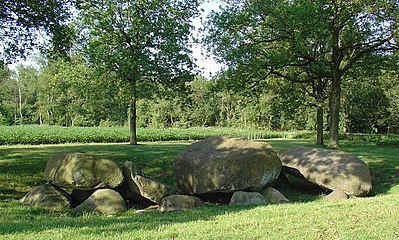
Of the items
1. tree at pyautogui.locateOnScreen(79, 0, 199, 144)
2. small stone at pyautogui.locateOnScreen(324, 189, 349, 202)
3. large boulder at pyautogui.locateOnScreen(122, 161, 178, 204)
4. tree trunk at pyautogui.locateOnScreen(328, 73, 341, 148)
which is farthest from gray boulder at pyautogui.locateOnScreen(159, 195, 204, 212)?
tree trunk at pyautogui.locateOnScreen(328, 73, 341, 148)

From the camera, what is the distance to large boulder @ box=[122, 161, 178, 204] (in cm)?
1155

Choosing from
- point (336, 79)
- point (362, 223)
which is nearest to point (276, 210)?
point (362, 223)

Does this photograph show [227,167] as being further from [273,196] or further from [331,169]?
[331,169]

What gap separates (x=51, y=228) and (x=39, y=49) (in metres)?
10.4

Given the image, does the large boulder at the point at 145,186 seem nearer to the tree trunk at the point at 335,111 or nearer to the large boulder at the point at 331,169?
the large boulder at the point at 331,169

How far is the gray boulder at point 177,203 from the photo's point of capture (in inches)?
414

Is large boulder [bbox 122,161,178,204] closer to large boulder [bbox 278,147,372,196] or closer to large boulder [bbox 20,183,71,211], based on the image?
large boulder [bbox 20,183,71,211]

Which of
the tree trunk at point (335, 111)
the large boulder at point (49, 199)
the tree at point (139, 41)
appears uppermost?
the tree at point (139, 41)

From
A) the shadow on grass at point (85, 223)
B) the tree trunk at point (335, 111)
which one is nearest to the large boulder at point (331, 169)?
the shadow on grass at point (85, 223)

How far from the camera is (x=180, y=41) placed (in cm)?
2114

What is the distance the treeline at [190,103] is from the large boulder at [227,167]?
8520 mm

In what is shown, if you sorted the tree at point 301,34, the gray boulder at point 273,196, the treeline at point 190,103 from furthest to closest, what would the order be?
1. the treeline at point 190,103
2. the tree at point 301,34
3. the gray boulder at point 273,196

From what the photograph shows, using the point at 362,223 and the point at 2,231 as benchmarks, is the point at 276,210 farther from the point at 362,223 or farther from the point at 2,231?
the point at 2,231

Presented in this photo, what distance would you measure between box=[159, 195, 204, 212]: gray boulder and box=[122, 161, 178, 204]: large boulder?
2.08 feet
